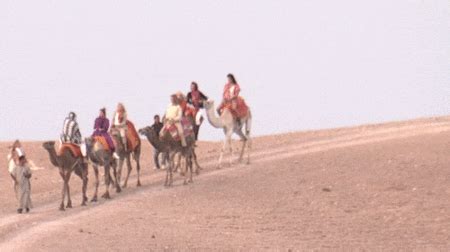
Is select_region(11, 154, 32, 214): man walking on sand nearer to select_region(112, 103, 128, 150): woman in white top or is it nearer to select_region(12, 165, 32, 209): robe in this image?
select_region(12, 165, 32, 209): robe

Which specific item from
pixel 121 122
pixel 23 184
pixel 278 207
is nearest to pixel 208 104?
pixel 121 122

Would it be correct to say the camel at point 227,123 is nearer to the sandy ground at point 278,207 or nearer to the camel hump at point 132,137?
the sandy ground at point 278,207

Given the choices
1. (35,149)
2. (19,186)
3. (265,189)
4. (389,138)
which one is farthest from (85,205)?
(35,149)

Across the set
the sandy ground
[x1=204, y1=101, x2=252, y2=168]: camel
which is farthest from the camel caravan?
the sandy ground

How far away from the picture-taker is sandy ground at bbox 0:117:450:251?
28.1 metres

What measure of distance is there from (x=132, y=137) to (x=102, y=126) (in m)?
2.10

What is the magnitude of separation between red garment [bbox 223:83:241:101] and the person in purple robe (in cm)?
485

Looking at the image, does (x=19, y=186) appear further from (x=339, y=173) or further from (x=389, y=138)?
(x=389, y=138)

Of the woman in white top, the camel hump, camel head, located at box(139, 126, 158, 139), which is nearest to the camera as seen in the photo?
camel head, located at box(139, 126, 158, 139)

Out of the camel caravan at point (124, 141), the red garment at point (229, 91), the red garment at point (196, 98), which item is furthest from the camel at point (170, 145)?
the red garment at point (229, 91)

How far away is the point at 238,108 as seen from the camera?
3934 centimetres

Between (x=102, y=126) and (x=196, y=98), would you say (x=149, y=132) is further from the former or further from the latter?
(x=196, y=98)

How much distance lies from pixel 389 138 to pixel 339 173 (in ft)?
25.0

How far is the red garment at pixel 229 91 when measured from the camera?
3875 cm
